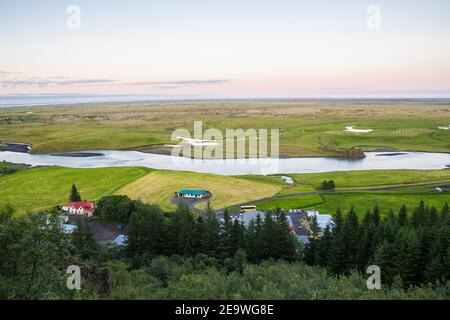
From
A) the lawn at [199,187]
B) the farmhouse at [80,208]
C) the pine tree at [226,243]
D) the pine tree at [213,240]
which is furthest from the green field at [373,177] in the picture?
the farmhouse at [80,208]

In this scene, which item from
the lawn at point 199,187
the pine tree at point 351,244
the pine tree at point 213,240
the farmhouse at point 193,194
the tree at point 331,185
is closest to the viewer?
the pine tree at point 351,244

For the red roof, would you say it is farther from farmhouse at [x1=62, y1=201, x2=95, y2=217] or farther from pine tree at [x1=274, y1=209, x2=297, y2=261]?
pine tree at [x1=274, y1=209, x2=297, y2=261]

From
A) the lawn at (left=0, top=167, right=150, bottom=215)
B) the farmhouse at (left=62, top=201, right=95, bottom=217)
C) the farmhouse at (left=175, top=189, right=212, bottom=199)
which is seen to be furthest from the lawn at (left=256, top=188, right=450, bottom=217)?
the lawn at (left=0, top=167, right=150, bottom=215)

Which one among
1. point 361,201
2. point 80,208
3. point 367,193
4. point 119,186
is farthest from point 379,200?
point 80,208

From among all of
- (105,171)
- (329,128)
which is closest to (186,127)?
(329,128)

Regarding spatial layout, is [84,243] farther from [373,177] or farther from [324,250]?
[373,177]

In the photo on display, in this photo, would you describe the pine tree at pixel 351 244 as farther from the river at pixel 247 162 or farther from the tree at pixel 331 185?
the river at pixel 247 162
